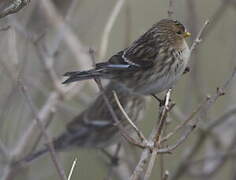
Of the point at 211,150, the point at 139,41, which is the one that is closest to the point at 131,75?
the point at 139,41

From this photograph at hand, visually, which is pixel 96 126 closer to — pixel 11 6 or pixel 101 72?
pixel 101 72

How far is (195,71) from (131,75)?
684 millimetres

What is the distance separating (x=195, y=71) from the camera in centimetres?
523

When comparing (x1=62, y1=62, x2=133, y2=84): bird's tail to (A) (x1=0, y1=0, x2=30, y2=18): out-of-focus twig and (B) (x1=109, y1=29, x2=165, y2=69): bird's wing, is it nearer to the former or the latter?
(B) (x1=109, y1=29, x2=165, y2=69): bird's wing

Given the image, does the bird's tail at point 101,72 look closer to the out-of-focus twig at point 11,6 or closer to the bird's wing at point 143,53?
the bird's wing at point 143,53

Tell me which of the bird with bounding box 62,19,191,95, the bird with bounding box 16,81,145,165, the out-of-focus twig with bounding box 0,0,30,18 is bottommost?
the bird with bounding box 16,81,145,165

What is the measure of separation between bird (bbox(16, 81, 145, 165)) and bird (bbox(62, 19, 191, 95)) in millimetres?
1105

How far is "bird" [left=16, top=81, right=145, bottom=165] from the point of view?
5.94 metres

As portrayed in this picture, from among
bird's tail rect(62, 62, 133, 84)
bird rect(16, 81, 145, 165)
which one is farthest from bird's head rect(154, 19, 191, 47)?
bird rect(16, 81, 145, 165)

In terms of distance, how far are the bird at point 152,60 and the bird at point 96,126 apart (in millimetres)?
1105

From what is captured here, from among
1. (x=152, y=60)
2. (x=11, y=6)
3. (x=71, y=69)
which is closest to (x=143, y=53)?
(x=152, y=60)

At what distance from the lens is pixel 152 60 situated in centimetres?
468

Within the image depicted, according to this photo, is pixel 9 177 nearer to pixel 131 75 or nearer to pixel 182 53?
pixel 131 75

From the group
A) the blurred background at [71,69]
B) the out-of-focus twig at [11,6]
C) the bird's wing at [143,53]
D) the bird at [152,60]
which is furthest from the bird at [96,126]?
the out-of-focus twig at [11,6]
